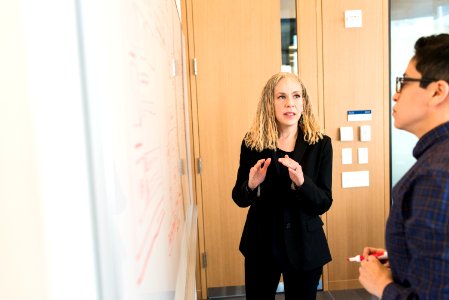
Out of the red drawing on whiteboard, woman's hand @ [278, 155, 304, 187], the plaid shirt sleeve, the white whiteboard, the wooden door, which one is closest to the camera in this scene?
the white whiteboard

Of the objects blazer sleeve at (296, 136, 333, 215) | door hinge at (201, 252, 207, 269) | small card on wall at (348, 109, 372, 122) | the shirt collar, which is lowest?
door hinge at (201, 252, 207, 269)

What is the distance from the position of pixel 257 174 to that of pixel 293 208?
274mm

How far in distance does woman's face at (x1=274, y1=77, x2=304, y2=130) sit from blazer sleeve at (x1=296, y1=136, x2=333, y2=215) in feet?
0.66

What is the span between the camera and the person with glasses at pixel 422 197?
2.87 ft

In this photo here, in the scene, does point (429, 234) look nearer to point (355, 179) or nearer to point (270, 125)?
point (270, 125)

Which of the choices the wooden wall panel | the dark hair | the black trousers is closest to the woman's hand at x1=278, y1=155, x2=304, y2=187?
the black trousers

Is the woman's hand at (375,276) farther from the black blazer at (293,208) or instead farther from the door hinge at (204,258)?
the door hinge at (204,258)

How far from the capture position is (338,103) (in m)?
3.34

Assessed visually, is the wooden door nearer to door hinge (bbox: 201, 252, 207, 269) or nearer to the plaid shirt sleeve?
door hinge (bbox: 201, 252, 207, 269)

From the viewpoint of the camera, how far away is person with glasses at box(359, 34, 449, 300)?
2.87ft

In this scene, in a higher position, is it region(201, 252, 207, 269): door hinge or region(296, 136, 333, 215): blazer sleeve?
region(296, 136, 333, 215): blazer sleeve

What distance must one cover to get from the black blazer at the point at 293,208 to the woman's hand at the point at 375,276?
549 millimetres

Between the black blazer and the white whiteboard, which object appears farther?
the black blazer

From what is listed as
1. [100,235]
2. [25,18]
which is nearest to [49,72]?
[25,18]
